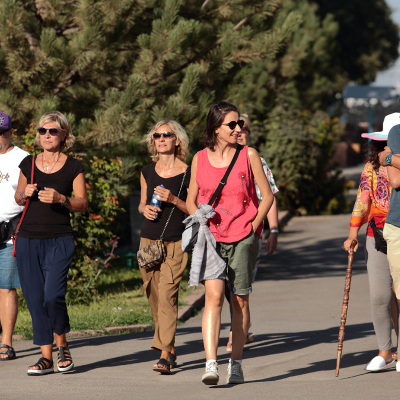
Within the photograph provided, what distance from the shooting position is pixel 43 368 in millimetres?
5668

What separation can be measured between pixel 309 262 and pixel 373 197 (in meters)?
7.40

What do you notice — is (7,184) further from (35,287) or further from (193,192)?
(193,192)

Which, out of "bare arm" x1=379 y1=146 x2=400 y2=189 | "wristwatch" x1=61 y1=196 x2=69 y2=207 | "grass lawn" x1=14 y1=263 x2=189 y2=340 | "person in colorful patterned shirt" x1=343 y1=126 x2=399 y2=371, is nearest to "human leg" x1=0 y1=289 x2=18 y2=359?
"grass lawn" x1=14 y1=263 x2=189 y2=340

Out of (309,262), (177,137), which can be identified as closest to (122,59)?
(309,262)

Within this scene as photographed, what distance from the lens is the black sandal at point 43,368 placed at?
562 cm

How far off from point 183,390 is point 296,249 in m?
9.68

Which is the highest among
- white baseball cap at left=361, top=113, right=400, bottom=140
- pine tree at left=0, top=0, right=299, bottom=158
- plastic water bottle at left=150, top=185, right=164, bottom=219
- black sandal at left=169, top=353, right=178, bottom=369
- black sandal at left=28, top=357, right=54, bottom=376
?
pine tree at left=0, top=0, right=299, bottom=158

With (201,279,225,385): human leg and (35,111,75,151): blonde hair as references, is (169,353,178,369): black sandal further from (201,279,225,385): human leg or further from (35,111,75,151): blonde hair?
(35,111,75,151): blonde hair

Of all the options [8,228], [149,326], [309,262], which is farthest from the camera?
[309,262]

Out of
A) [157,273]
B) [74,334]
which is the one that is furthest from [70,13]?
[157,273]

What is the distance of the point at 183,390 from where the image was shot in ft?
17.1

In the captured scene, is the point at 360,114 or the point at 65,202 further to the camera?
the point at 360,114

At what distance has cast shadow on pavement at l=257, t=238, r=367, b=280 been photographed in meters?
11.8

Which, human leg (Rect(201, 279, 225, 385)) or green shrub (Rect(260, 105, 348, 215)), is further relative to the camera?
green shrub (Rect(260, 105, 348, 215))
